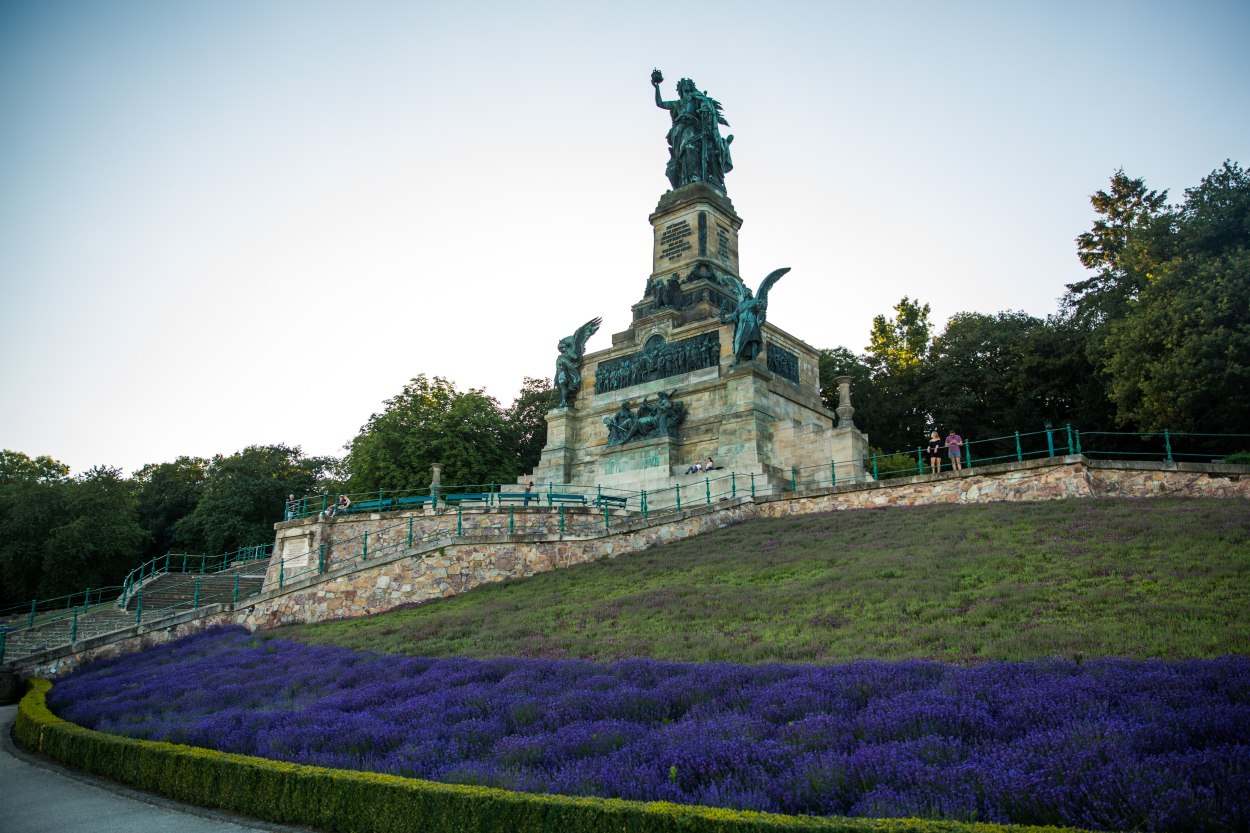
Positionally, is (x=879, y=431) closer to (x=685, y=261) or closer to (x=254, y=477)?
(x=685, y=261)

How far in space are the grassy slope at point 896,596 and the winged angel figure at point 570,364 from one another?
48.2 ft

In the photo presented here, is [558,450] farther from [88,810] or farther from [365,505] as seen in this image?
[88,810]

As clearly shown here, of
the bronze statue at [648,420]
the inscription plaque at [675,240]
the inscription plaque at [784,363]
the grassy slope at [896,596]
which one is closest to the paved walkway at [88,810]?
the grassy slope at [896,596]

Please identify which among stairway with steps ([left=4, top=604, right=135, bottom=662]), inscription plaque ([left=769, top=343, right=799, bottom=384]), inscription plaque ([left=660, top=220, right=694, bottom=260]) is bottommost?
stairway with steps ([left=4, top=604, right=135, bottom=662])

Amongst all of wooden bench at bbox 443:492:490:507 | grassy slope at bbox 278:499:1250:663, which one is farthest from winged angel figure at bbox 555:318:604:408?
grassy slope at bbox 278:499:1250:663

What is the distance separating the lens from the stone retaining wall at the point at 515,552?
68.3 feet

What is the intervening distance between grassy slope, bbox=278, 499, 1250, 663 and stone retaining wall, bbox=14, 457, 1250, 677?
2.96 feet

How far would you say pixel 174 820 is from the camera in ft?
26.1

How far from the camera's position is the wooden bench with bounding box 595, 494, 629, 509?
1088 inches

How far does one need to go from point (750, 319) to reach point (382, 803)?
26.1 meters

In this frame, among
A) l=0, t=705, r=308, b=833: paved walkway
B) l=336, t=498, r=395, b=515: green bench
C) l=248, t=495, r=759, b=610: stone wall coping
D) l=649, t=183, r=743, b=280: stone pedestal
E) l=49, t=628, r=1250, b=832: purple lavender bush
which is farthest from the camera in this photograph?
l=649, t=183, r=743, b=280: stone pedestal

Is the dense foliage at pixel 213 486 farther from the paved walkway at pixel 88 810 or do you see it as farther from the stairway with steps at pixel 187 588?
the paved walkway at pixel 88 810

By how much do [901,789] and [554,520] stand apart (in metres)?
20.9

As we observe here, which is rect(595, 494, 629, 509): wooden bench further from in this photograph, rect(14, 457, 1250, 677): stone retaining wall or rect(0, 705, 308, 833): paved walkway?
rect(0, 705, 308, 833): paved walkway
